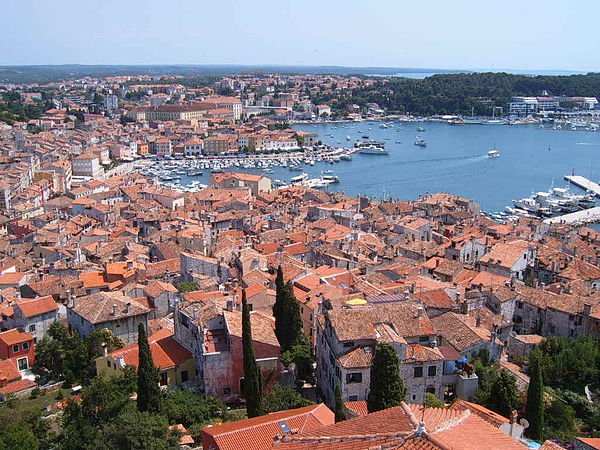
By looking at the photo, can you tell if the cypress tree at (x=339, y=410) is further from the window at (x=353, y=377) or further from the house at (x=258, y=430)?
the window at (x=353, y=377)

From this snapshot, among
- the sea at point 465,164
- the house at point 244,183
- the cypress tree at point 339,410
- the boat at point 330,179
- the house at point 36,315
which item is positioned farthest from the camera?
the boat at point 330,179

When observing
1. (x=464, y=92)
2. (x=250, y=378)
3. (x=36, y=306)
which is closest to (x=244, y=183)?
(x=36, y=306)

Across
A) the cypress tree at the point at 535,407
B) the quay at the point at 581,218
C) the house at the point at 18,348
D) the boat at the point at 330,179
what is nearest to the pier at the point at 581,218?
the quay at the point at 581,218

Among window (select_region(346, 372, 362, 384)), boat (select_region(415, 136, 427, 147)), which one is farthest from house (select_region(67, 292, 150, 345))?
boat (select_region(415, 136, 427, 147))

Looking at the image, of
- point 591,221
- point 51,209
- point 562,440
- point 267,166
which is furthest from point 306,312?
point 267,166

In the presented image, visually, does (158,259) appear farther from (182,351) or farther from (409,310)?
(409,310)

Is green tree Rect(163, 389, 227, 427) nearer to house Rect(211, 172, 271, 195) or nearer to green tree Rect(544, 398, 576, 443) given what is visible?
green tree Rect(544, 398, 576, 443)

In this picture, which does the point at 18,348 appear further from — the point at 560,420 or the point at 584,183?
the point at 584,183
